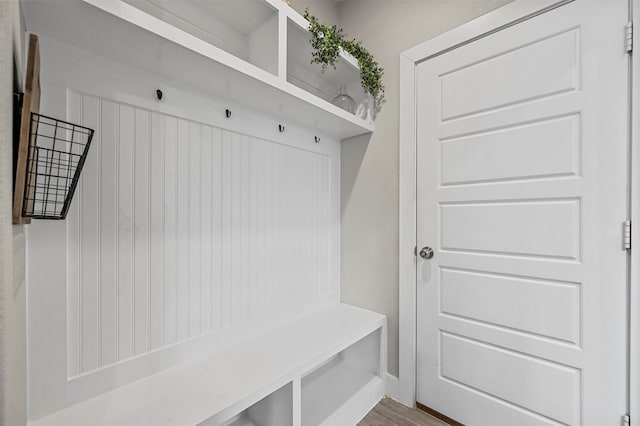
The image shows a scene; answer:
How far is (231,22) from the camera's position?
1.40m

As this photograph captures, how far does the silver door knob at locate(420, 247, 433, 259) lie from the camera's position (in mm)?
1638

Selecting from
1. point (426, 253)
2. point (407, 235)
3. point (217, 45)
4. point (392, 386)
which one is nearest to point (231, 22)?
point (217, 45)

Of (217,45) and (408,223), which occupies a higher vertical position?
(217,45)

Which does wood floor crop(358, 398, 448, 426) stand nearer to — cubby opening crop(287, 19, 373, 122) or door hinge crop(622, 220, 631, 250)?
door hinge crop(622, 220, 631, 250)

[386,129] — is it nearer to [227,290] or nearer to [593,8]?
[593,8]

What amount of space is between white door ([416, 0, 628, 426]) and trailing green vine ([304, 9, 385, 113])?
28cm

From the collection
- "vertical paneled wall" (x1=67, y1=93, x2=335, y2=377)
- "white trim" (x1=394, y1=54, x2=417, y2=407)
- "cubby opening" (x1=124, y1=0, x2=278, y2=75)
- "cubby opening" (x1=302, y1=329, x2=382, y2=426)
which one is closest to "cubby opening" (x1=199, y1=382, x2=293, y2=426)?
"cubby opening" (x1=302, y1=329, x2=382, y2=426)

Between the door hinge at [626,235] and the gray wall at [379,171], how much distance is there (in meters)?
0.98

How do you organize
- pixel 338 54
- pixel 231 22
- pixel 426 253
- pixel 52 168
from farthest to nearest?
pixel 426 253 < pixel 338 54 < pixel 231 22 < pixel 52 168

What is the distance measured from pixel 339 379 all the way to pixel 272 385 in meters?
0.80

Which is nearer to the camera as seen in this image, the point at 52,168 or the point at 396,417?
the point at 52,168

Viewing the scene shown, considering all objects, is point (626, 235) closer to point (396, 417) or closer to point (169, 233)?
point (396, 417)

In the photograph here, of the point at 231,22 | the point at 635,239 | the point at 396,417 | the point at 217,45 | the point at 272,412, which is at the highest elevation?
the point at 231,22

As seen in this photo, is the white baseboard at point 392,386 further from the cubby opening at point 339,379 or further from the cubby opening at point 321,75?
the cubby opening at point 321,75
